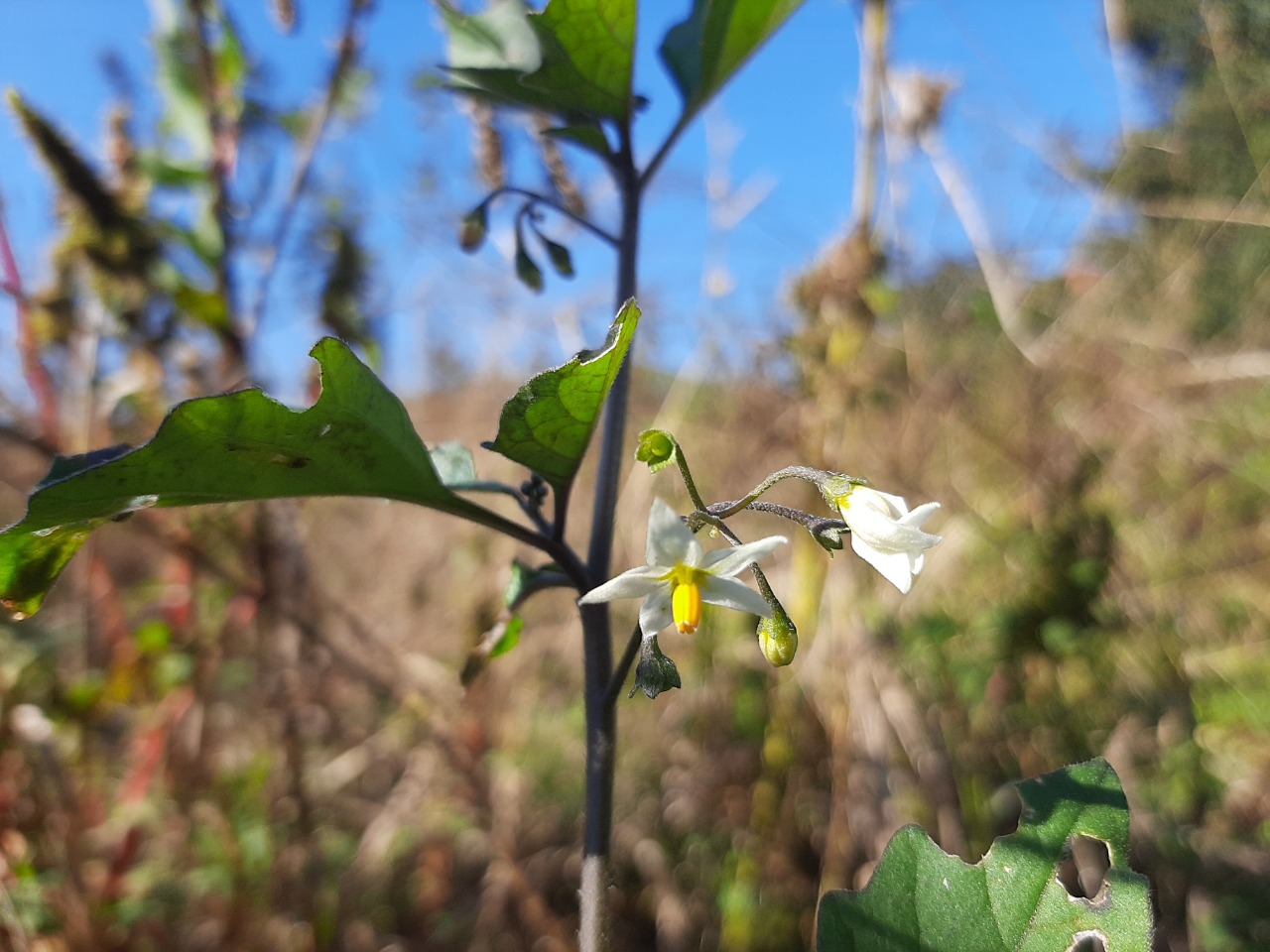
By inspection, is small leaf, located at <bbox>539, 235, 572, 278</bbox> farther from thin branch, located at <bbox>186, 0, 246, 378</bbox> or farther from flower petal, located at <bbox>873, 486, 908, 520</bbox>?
thin branch, located at <bbox>186, 0, 246, 378</bbox>

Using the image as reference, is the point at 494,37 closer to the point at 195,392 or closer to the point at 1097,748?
the point at 195,392

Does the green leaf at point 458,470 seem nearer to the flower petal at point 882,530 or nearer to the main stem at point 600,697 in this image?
the main stem at point 600,697

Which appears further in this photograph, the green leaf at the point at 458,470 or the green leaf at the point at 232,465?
the green leaf at the point at 458,470

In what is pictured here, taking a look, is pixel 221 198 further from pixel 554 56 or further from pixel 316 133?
pixel 554 56

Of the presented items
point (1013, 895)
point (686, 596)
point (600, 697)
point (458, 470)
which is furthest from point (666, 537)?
point (1013, 895)

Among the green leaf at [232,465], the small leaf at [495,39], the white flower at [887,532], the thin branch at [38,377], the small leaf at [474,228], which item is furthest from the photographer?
the thin branch at [38,377]

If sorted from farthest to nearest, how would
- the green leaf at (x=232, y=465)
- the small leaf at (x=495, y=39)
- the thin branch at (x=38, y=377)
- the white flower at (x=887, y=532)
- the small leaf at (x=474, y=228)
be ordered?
1. the thin branch at (x=38, y=377)
2. the small leaf at (x=474, y=228)
3. the small leaf at (x=495, y=39)
4. the white flower at (x=887, y=532)
5. the green leaf at (x=232, y=465)

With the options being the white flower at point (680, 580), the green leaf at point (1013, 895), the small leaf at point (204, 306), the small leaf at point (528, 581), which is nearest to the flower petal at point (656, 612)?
the white flower at point (680, 580)
